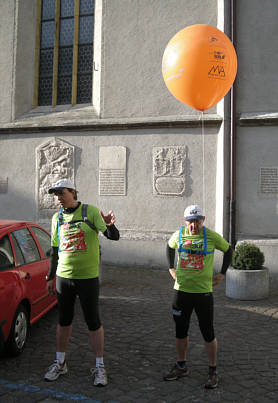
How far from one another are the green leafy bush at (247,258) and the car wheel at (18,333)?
3861 millimetres

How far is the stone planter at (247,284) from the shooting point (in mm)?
6559

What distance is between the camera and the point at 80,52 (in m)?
11.1

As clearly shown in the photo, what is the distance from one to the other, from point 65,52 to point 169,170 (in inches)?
192

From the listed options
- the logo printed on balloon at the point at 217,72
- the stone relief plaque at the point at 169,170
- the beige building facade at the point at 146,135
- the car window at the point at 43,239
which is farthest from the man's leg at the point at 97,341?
the stone relief plaque at the point at 169,170

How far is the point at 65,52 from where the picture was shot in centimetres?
1130

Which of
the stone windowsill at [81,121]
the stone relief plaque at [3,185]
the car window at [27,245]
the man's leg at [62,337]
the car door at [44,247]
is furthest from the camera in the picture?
the stone relief plaque at [3,185]

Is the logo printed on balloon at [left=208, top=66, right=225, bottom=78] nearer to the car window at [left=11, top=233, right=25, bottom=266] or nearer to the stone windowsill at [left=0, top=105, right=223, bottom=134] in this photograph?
the stone windowsill at [left=0, top=105, right=223, bottom=134]

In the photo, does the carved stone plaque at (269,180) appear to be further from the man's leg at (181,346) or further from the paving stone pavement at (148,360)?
the man's leg at (181,346)

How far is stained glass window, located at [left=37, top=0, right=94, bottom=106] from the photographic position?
11.0 m

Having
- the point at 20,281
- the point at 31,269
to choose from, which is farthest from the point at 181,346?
the point at 31,269

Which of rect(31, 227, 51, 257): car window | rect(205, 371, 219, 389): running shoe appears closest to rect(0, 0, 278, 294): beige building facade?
rect(31, 227, 51, 257): car window

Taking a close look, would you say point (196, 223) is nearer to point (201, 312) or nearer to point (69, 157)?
point (201, 312)

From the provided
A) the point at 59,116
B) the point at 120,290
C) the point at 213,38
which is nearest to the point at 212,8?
the point at 213,38

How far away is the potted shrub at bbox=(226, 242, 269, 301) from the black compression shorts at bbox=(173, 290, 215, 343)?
130 inches
